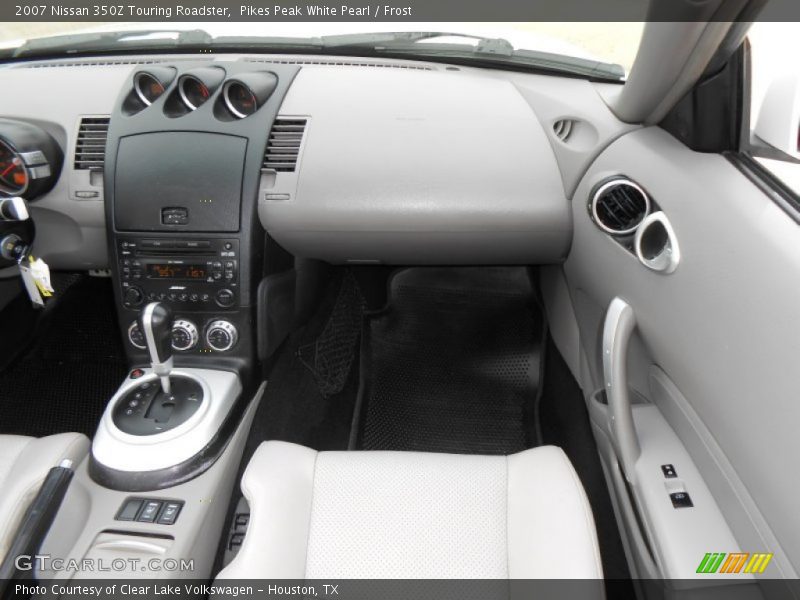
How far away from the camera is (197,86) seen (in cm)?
160

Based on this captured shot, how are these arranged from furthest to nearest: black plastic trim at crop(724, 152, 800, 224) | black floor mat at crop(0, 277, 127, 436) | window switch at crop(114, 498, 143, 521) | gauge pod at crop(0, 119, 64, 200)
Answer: black floor mat at crop(0, 277, 127, 436) < gauge pod at crop(0, 119, 64, 200) < window switch at crop(114, 498, 143, 521) < black plastic trim at crop(724, 152, 800, 224)

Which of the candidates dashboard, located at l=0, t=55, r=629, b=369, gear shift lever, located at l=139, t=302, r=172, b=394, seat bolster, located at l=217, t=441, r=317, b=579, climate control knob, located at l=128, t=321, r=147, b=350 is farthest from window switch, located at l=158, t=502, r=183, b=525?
climate control knob, located at l=128, t=321, r=147, b=350

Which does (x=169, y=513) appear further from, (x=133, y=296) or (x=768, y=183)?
(x=768, y=183)

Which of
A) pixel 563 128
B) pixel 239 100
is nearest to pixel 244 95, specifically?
pixel 239 100

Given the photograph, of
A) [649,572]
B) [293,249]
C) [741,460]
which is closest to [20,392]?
[293,249]

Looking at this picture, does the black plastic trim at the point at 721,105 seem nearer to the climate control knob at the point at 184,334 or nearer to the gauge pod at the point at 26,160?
the climate control knob at the point at 184,334

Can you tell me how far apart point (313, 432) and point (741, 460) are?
128 centimetres

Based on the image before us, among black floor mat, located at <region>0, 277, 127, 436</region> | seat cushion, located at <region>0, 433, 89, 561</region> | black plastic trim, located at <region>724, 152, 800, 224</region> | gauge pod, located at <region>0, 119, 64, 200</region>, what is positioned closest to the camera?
black plastic trim, located at <region>724, 152, 800, 224</region>

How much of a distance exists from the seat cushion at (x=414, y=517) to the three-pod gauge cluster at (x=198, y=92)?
0.92m

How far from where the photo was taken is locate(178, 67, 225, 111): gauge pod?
62.6 inches

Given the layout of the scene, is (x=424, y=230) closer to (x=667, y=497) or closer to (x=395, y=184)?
(x=395, y=184)

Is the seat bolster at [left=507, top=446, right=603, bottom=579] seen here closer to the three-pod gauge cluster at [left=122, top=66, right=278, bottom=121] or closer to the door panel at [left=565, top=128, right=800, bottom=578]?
the door panel at [left=565, top=128, right=800, bottom=578]

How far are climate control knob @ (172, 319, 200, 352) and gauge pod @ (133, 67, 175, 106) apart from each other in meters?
0.61

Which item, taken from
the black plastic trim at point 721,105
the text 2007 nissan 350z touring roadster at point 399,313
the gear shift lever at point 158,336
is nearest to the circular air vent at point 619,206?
the text 2007 nissan 350z touring roadster at point 399,313
